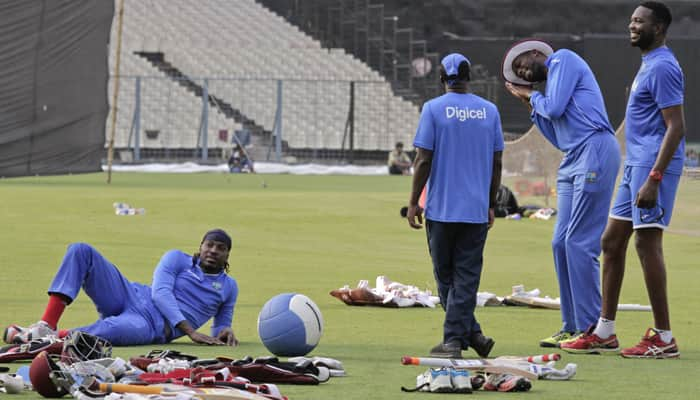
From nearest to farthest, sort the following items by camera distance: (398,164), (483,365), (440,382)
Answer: (440,382), (483,365), (398,164)

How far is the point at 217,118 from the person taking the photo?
5444cm

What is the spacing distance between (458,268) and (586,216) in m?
1.06

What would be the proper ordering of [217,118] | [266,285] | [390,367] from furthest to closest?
[217,118] < [266,285] < [390,367]

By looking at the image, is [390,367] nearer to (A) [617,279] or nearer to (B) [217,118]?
(A) [617,279]

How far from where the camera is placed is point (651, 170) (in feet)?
28.8

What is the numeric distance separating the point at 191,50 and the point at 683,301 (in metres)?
45.7

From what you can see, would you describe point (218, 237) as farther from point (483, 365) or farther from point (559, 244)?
point (483, 365)

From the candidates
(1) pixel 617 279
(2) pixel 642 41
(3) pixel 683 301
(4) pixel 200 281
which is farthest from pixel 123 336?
(3) pixel 683 301

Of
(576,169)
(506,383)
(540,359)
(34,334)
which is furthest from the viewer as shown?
(576,169)

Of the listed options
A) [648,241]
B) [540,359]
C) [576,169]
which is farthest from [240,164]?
[540,359]

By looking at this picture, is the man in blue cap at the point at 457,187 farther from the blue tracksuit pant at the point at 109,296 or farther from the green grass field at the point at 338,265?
the blue tracksuit pant at the point at 109,296

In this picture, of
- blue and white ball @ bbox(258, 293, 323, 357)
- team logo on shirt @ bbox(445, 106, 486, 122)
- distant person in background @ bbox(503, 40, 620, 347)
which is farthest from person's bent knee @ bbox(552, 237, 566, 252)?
blue and white ball @ bbox(258, 293, 323, 357)

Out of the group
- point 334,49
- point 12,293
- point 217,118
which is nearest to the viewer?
point 12,293

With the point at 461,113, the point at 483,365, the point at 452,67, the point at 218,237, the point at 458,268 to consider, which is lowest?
the point at 483,365
